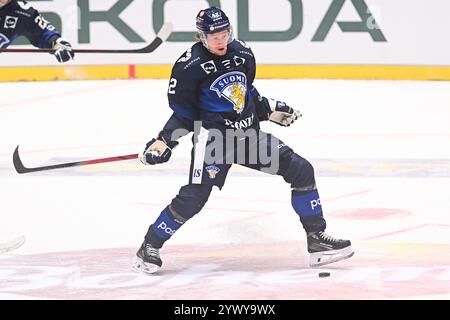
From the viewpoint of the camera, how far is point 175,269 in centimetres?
633

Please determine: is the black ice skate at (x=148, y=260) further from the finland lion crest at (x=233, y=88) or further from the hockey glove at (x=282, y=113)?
the hockey glove at (x=282, y=113)

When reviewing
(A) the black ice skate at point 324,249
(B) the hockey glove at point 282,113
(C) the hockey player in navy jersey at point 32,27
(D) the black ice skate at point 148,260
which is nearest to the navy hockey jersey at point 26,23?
(C) the hockey player in navy jersey at point 32,27

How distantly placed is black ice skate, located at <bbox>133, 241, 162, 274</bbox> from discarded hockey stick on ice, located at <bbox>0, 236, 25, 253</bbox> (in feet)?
3.11

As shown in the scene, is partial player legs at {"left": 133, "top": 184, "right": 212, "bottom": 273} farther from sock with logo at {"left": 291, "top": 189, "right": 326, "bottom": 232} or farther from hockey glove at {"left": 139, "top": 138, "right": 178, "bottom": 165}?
sock with logo at {"left": 291, "top": 189, "right": 326, "bottom": 232}

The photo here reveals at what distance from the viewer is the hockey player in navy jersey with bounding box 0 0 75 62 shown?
860 cm

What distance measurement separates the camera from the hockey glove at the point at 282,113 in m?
6.55

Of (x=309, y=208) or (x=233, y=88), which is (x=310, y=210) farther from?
(x=233, y=88)

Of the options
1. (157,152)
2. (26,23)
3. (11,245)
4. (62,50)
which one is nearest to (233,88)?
(157,152)

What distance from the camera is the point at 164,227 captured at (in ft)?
20.5

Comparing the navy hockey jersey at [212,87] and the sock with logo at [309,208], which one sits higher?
the navy hockey jersey at [212,87]

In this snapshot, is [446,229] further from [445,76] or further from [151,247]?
[445,76]

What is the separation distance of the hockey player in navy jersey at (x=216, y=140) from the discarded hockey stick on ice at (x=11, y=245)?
0.95 meters

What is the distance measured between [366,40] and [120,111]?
3.07 m

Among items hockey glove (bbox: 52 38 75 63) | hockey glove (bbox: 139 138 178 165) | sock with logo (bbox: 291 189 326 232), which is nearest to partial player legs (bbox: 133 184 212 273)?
hockey glove (bbox: 139 138 178 165)
